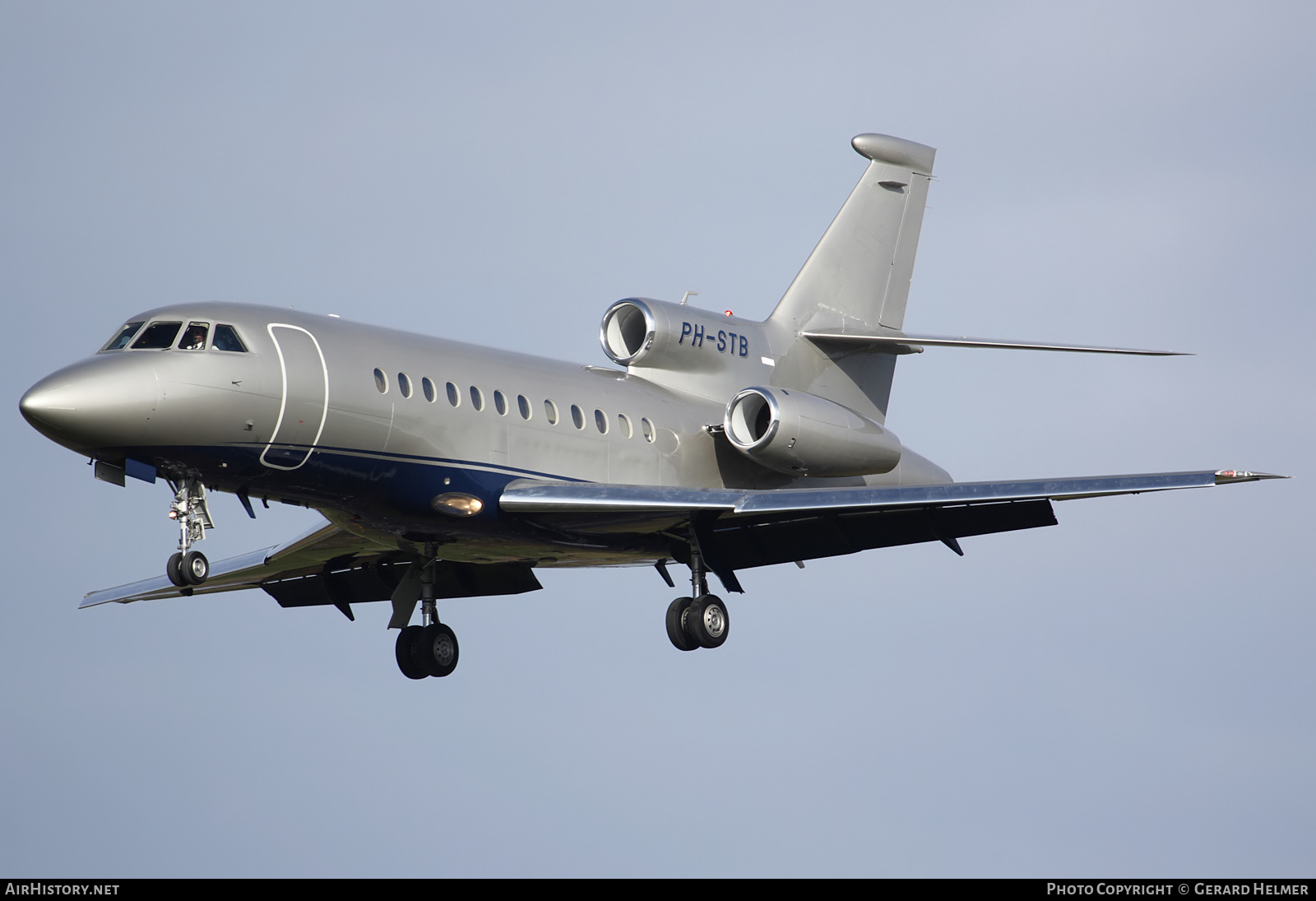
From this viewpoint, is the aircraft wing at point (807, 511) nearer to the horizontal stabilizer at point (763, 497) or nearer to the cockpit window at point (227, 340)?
the horizontal stabilizer at point (763, 497)

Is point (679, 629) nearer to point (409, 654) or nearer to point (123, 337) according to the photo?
point (409, 654)

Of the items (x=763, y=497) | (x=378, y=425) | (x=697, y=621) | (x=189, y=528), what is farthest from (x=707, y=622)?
(x=189, y=528)

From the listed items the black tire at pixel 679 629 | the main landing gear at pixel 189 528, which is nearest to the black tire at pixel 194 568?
the main landing gear at pixel 189 528

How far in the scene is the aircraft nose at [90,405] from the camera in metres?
18.8

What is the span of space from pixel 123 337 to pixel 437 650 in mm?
6925

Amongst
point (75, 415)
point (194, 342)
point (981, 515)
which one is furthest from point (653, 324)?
point (75, 415)

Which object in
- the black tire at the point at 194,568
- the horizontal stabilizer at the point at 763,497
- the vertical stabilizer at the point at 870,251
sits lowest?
the black tire at the point at 194,568

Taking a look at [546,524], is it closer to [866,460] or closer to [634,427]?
[634,427]

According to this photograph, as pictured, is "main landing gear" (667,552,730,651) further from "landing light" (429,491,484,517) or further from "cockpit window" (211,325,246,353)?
"cockpit window" (211,325,246,353)

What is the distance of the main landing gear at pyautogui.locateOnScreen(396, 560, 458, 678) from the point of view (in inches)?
969

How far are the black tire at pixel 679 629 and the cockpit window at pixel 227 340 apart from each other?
7049 millimetres

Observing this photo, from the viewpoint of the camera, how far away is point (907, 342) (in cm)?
2602

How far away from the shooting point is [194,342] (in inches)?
781

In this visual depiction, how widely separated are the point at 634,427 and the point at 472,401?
2882 millimetres
